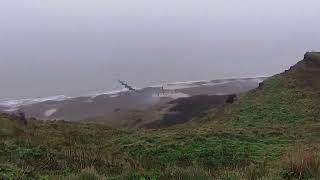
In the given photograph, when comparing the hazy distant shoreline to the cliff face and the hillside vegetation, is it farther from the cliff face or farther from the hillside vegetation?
the hillside vegetation

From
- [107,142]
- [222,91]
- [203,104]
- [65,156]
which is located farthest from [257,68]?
[65,156]

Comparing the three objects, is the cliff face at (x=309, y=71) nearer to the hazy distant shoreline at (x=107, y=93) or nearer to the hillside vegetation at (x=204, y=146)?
the hillside vegetation at (x=204, y=146)

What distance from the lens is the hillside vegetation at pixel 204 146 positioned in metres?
9.30

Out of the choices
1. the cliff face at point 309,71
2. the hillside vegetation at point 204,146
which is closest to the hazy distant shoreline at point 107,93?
the cliff face at point 309,71

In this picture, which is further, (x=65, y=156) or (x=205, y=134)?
(x=205, y=134)

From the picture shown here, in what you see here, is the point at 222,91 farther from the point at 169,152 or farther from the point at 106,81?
the point at 169,152

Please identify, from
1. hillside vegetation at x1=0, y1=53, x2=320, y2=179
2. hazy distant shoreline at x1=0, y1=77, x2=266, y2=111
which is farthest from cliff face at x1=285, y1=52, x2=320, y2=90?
hazy distant shoreline at x1=0, y1=77, x2=266, y2=111

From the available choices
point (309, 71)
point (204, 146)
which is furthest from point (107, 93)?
point (204, 146)

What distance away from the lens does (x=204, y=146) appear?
1788cm

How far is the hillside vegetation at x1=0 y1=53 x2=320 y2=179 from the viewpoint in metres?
9.30

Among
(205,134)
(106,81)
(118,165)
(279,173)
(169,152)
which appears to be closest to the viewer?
(279,173)

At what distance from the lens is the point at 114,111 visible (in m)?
53.8

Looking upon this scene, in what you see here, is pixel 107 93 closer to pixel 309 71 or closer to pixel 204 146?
pixel 309 71

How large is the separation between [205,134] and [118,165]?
831cm
